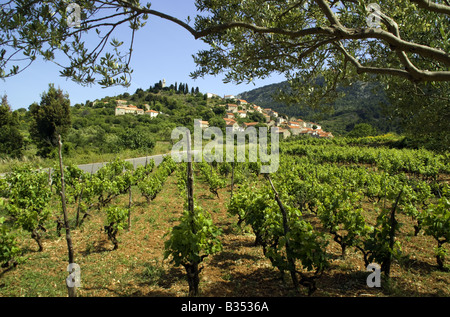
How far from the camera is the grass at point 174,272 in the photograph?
14.1 ft

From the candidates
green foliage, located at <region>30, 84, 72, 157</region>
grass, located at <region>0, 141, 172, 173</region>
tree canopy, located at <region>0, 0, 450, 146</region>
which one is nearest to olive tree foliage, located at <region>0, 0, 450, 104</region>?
tree canopy, located at <region>0, 0, 450, 146</region>

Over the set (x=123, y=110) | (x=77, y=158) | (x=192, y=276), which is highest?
(x=123, y=110)

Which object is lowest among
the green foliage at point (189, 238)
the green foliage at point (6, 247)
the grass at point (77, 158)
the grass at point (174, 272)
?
the grass at point (174, 272)

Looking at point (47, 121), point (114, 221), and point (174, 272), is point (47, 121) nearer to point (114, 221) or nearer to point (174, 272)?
point (114, 221)

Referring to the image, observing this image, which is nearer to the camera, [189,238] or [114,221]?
[189,238]

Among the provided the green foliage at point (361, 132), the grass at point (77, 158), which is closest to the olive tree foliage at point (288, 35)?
A: the grass at point (77, 158)

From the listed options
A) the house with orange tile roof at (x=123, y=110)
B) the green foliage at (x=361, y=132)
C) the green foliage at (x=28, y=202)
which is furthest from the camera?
the house with orange tile roof at (x=123, y=110)

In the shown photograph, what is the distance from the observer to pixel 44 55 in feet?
11.0

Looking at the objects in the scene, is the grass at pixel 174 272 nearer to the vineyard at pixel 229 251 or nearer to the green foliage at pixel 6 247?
the vineyard at pixel 229 251

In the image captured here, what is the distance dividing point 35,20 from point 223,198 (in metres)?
9.94

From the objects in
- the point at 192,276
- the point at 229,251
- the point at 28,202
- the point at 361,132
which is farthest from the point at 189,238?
the point at 361,132

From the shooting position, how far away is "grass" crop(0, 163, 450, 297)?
4312mm

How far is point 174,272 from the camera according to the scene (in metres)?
5.18
